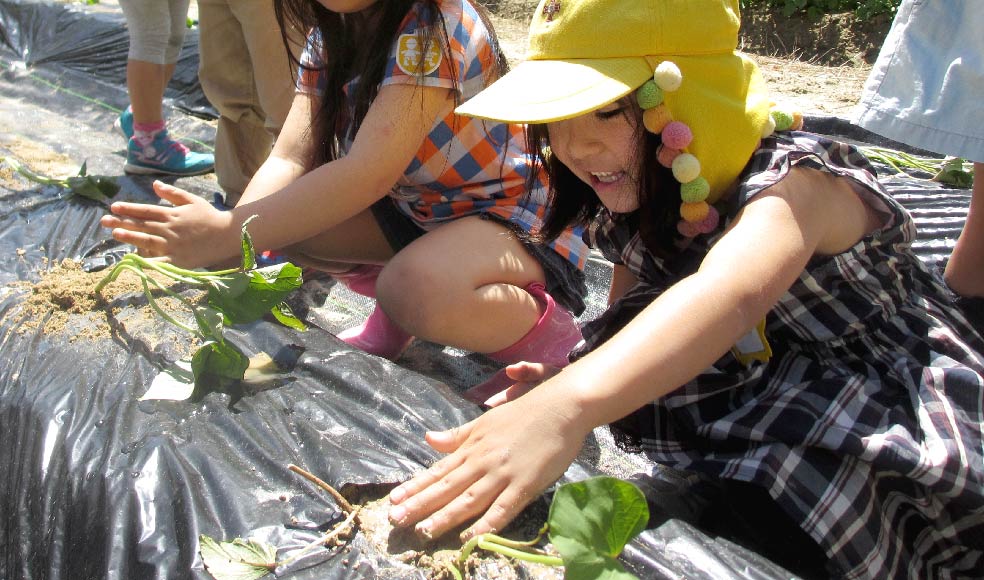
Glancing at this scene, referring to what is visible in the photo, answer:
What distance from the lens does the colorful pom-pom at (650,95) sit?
1077 mm

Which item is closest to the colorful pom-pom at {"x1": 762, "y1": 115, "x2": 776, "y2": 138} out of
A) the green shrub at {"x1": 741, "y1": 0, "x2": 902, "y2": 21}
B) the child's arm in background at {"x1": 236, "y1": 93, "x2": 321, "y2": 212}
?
the child's arm in background at {"x1": 236, "y1": 93, "x2": 321, "y2": 212}

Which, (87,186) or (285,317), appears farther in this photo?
(87,186)

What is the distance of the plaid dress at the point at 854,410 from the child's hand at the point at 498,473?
0.31 m

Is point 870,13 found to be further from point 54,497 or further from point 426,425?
point 54,497

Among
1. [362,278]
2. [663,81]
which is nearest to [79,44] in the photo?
[362,278]

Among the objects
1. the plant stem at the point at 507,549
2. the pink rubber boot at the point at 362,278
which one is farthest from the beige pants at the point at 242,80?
the plant stem at the point at 507,549

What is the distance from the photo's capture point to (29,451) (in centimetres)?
125

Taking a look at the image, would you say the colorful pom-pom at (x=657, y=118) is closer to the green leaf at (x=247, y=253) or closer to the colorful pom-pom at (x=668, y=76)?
the colorful pom-pom at (x=668, y=76)

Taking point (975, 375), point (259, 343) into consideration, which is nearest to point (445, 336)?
point (259, 343)

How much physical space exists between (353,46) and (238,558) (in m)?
1.20

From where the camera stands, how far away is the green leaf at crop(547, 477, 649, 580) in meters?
0.81

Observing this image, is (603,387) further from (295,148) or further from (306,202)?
(295,148)

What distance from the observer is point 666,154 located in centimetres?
112

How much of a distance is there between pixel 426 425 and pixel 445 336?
428 mm
